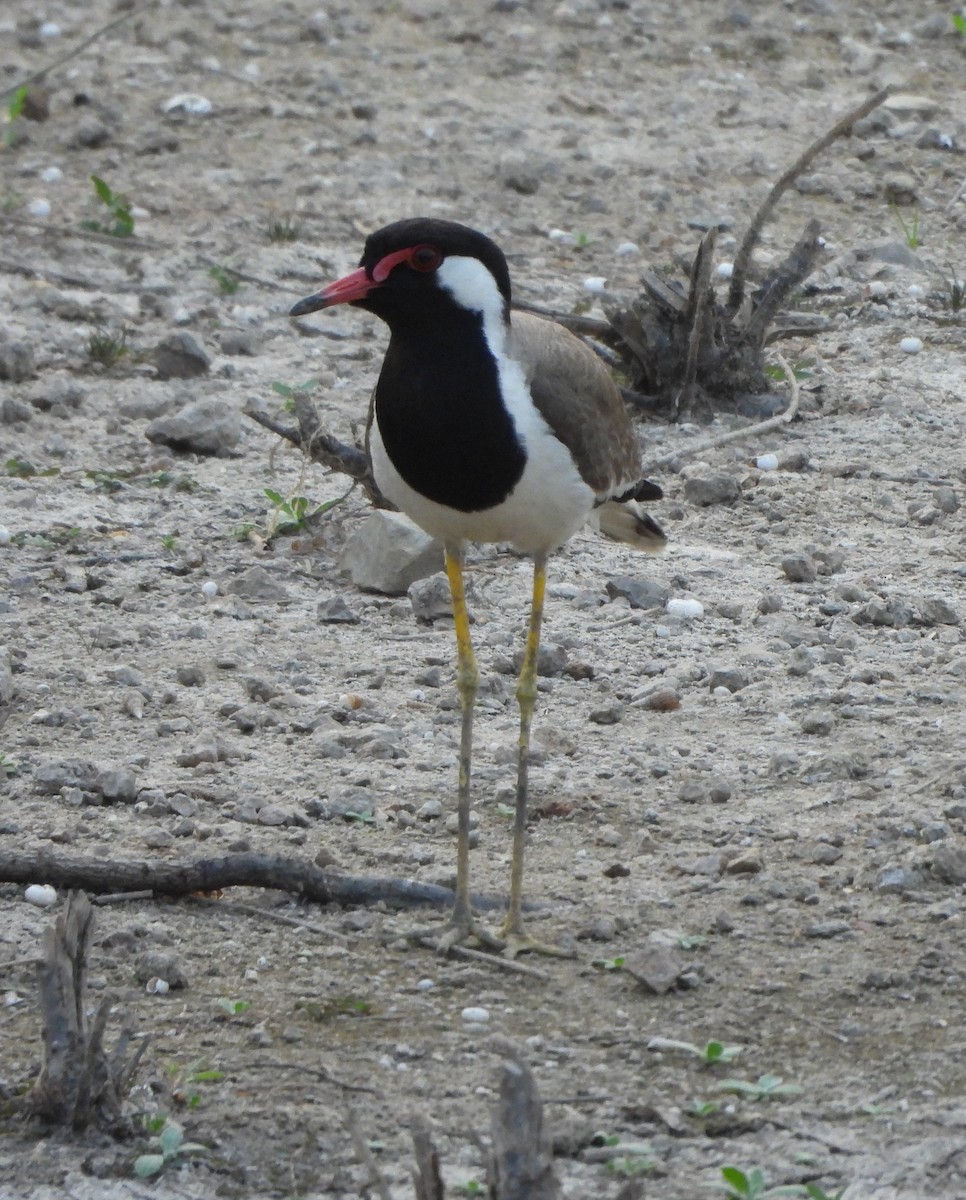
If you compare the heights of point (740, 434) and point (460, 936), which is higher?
point (460, 936)

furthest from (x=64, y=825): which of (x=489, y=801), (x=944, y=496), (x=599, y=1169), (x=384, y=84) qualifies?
(x=384, y=84)

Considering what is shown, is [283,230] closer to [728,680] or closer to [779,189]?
[779,189]

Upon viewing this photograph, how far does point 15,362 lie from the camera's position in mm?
8133

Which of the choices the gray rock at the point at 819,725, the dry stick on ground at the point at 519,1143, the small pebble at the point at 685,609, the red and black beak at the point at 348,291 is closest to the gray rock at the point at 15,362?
the small pebble at the point at 685,609

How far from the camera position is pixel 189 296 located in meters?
9.09

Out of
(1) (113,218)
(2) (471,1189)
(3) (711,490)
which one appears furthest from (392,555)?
(1) (113,218)

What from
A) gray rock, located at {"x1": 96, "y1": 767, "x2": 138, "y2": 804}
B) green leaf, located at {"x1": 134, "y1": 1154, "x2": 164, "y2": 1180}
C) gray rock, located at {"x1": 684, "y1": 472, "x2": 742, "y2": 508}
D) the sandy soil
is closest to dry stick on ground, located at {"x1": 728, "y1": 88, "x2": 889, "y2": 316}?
the sandy soil

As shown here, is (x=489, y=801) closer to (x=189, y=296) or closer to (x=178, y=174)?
(x=189, y=296)

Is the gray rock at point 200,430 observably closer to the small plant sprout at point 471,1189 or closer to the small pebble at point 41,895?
the small pebble at point 41,895

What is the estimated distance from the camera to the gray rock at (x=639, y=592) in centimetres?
656

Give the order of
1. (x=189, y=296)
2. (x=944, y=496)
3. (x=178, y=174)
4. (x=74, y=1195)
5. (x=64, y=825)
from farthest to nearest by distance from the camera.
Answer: (x=178, y=174) → (x=189, y=296) → (x=944, y=496) → (x=64, y=825) → (x=74, y=1195)

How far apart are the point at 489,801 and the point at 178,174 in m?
6.13

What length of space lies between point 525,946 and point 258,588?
2.38 metres

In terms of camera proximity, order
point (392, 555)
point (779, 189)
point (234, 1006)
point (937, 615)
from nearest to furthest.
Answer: point (234, 1006), point (937, 615), point (392, 555), point (779, 189)
